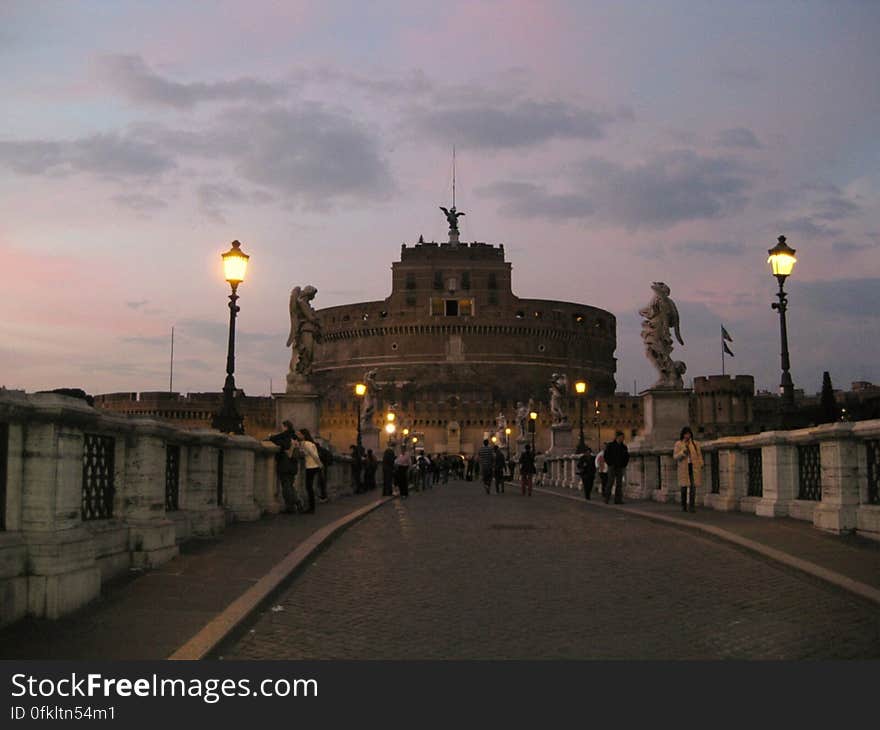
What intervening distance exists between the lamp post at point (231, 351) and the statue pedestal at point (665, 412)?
1073 cm

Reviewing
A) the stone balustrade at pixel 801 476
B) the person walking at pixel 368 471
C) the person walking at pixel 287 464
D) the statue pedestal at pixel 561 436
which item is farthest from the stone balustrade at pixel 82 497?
the statue pedestal at pixel 561 436

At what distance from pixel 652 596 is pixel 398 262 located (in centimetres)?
12288

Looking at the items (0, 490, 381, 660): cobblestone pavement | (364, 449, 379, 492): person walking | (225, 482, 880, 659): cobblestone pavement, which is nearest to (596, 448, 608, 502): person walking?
(225, 482, 880, 659): cobblestone pavement

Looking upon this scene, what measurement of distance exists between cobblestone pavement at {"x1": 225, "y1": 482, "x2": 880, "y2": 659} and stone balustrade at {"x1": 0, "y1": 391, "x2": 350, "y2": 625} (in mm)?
1300

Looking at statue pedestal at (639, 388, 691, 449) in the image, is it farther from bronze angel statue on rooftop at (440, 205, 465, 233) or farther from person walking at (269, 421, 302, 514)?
bronze angel statue on rooftop at (440, 205, 465, 233)

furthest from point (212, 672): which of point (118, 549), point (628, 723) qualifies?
point (118, 549)

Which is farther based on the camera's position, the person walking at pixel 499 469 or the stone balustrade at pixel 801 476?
the person walking at pixel 499 469

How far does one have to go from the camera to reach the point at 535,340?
124 m

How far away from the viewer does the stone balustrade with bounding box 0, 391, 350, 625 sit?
268 inches

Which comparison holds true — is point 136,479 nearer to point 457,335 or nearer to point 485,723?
point 485,723

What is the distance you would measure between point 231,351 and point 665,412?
11.4m

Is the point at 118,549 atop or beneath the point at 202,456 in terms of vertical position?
beneath

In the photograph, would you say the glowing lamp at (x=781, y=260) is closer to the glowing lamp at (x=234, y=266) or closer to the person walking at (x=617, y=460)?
the person walking at (x=617, y=460)

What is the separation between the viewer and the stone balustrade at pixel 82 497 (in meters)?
6.80
